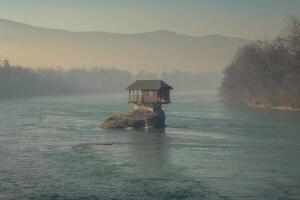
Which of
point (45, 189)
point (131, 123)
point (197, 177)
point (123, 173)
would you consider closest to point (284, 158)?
point (197, 177)

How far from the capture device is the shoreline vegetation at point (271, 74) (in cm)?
11656

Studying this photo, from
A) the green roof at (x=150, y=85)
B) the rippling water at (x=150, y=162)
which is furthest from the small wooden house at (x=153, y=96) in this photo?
the rippling water at (x=150, y=162)

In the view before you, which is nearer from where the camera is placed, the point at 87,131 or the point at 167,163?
the point at 167,163

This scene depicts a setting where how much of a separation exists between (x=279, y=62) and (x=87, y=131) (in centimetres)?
6715

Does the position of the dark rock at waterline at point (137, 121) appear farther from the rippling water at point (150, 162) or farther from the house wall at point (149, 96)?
the rippling water at point (150, 162)

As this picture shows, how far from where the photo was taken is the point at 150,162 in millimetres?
48219

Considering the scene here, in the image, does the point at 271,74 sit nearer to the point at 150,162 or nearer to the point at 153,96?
the point at 153,96

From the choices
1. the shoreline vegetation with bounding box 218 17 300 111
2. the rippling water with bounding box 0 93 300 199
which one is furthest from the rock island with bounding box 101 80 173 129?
the shoreline vegetation with bounding box 218 17 300 111

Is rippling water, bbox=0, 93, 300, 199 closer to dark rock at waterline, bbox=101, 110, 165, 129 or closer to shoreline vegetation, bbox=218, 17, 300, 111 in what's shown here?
dark rock at waterline, bbox=101, 110, 165, 129

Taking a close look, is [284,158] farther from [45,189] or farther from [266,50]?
[266,50]

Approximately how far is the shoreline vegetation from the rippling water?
3849cm

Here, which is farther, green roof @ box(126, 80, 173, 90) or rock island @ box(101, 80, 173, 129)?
green roof @ box(126, 80, 173, 90)

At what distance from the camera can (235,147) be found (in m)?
59.5

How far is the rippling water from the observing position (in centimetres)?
3666
